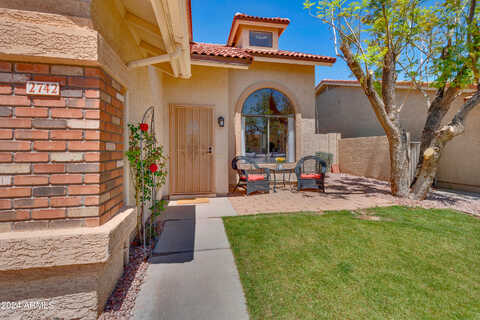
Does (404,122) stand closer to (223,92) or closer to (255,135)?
(255,135)

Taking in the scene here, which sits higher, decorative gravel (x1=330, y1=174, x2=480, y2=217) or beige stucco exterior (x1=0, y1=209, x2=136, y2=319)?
beige stucco exterior (x1=0, y1=209, x2=136, y2=319)

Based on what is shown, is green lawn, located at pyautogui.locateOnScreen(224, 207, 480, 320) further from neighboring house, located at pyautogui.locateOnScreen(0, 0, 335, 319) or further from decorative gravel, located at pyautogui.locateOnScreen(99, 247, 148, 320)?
neighboring house, located at pyautogui.locateOnScreen(0, 0, 335, 319)

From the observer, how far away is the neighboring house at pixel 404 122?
7.05 metres

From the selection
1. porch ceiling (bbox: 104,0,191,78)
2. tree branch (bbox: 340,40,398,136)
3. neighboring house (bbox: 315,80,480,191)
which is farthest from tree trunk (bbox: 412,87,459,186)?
porch ceiling (bbox: 104,0,191,78)

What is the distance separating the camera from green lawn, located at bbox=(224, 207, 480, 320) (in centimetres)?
197

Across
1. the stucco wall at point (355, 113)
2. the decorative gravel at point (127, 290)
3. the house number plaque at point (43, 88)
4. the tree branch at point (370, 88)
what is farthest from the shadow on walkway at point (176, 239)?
the stucco wall at point (355, 113)

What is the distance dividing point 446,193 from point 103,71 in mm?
9476

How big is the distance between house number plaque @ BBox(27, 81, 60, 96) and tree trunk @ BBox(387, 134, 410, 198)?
7.11 m

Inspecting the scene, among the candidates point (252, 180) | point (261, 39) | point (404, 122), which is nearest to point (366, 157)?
point (404, 122)

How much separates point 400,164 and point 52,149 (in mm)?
7361

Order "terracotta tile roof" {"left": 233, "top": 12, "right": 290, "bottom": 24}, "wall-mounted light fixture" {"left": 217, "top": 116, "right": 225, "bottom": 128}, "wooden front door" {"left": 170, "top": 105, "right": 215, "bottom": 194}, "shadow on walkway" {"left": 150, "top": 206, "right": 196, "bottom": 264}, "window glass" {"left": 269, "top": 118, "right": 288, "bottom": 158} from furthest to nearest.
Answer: "terracotta tile roof" {"left": 233, "top": 12, "right": 290, "bottom": 24}, "window glass" {"left": 269, "top": 118, "right": 288, "bottom": 158}, "wall-mounted light fixture" {"left": 217, "top": 116, "right": 225, "bottom": 128}, "wooden front door" {"left": 170, "top": 105, "right": 215, "bottom": 194}, "shadow on walkway" {"left": 150, "top": 206, "right": 196, "bottom": 264}

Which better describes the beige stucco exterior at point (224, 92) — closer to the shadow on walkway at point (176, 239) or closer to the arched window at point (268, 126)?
the arched window at point (268, 126)

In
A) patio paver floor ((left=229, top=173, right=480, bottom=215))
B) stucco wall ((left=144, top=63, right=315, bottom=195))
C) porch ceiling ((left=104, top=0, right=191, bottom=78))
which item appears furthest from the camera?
stucco wall ((left=144, top=63, right=315, bottom=195))

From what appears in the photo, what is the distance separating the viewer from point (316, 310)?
6.32 ft
